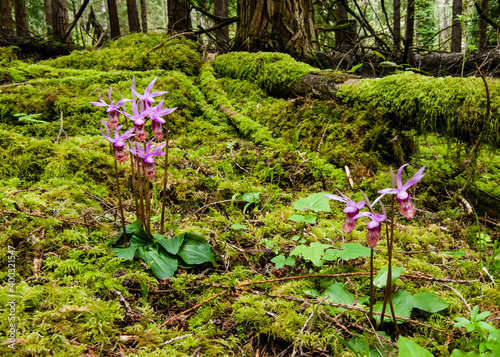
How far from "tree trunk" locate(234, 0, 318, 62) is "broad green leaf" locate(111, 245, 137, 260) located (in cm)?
426

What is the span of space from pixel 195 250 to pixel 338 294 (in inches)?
35.9

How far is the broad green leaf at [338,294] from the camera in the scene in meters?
1.59

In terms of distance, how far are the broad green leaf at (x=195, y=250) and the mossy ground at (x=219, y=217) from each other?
12 centimetres

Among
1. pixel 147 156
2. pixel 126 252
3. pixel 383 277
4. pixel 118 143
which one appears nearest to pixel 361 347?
pixel 383 277

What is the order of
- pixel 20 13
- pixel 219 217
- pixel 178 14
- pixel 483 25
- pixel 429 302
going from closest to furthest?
pixel 429 302, pixel 219 217, pixel 178 14, pixel 483 25, pixel 20 13

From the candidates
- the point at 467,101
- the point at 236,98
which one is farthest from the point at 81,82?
the point at 467,101

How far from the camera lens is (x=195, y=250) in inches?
76.0

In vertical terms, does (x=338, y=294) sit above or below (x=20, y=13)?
below

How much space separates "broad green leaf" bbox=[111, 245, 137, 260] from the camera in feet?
5.70

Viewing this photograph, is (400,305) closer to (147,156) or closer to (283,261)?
(283,261)

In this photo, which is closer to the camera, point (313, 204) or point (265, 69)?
point (313, 204)

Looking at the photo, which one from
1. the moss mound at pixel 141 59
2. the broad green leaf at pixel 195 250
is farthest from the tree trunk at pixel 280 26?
the broad green leaf at pixel 195 250

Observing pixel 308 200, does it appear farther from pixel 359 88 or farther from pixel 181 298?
pixel 359 88

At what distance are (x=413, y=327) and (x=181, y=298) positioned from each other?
1276mm
